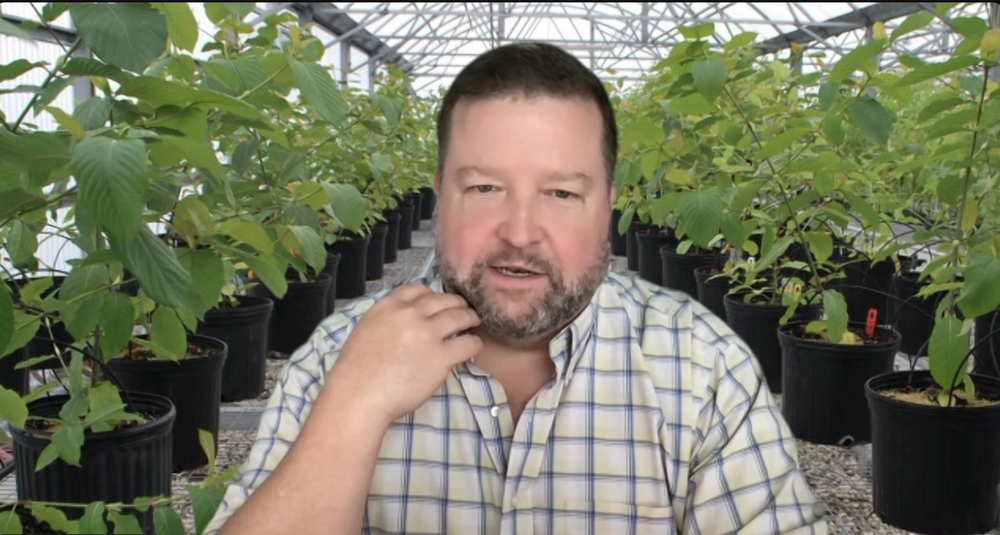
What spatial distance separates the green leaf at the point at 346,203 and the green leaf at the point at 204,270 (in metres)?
0.51

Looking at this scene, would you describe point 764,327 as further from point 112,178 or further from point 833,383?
point 112,178

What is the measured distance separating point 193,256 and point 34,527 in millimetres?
533

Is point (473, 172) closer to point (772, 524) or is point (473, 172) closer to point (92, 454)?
point (772, 524)

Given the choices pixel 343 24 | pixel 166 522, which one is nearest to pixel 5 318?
pixel 166 522

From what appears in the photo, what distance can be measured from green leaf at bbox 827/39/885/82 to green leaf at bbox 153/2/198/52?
3.68 ft

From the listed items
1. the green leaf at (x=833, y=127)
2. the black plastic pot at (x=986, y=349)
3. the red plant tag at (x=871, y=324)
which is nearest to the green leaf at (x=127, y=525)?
the green leaf at (x=833, y=127)

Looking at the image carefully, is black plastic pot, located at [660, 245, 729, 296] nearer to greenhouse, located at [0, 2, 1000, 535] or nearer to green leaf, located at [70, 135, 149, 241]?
greenhouse, located at [0, 2, 1000, 535]

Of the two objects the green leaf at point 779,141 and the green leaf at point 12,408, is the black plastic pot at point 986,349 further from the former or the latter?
the green leaf at point 12,408

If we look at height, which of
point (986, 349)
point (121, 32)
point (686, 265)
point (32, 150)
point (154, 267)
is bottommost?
point (986, 349)

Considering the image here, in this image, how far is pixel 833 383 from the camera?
8.25ft

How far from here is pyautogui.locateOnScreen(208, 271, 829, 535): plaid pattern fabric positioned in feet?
3.22

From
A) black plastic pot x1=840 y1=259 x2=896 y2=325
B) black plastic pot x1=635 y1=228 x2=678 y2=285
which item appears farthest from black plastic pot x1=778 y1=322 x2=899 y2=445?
black plastic pot x1=635 y1=228 x2=678 y2=285

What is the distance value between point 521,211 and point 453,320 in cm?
13

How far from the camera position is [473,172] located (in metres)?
0.96
